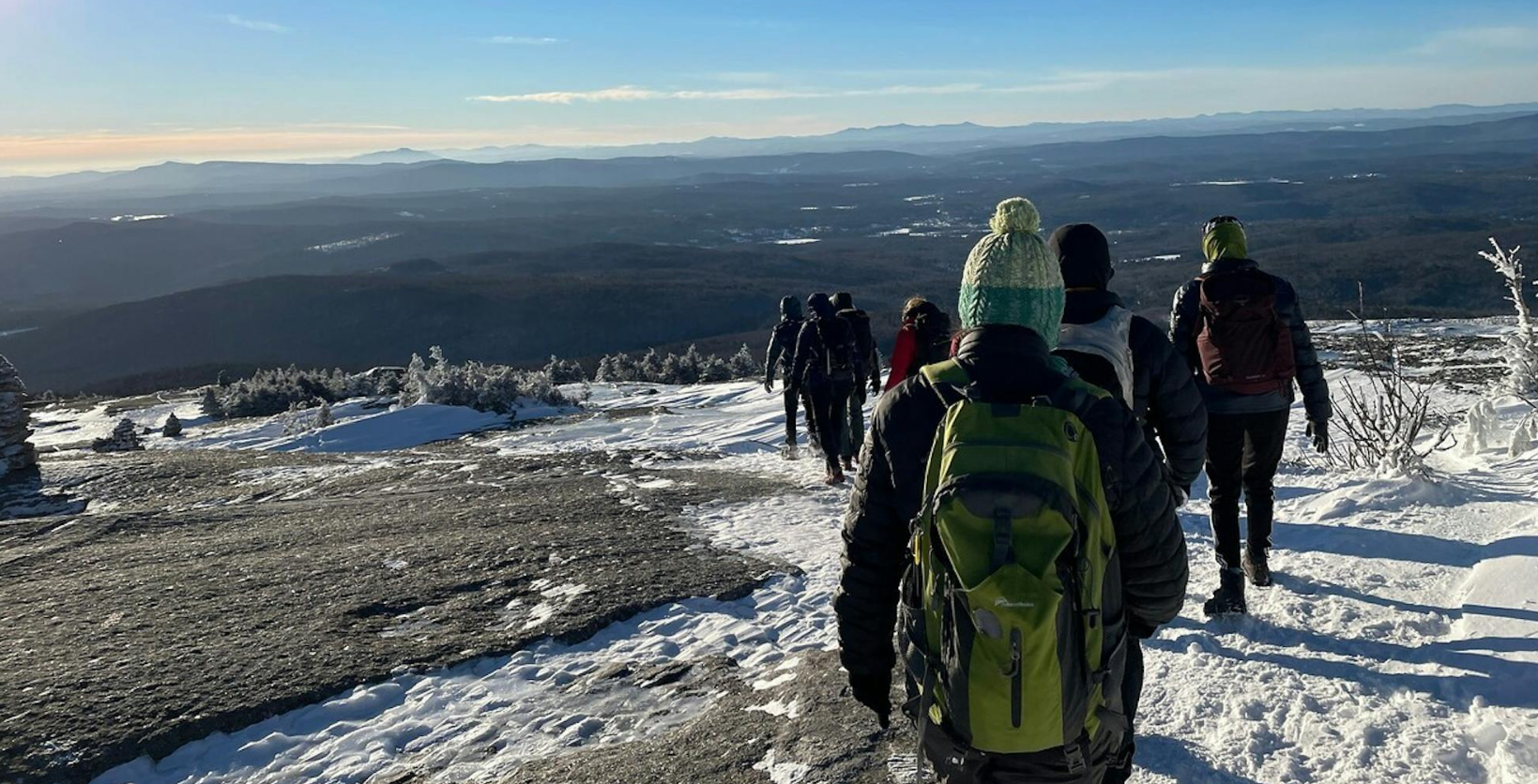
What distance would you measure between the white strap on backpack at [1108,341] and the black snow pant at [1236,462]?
1.30m

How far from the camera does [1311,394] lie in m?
4.54

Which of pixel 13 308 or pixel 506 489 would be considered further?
pixel 13 308

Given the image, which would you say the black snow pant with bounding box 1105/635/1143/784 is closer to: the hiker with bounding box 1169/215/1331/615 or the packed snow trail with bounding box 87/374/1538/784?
the packed snow trail with bounding box 87/374/1538/784

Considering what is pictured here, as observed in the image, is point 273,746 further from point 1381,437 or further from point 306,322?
point 306,322

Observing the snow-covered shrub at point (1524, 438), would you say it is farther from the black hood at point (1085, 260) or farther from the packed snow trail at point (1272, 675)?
Result: the black hood at point (1085, 260)

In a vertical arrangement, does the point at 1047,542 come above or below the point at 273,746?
above

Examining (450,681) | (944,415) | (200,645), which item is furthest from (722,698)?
(200,645)

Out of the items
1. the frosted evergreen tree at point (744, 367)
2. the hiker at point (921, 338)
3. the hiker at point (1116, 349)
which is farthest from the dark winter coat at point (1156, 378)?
the frosted evergreen tree at point (744, 367)

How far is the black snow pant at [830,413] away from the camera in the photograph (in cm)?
861

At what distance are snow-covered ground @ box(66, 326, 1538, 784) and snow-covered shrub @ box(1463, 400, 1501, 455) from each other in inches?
11.1

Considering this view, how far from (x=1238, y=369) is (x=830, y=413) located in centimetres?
474

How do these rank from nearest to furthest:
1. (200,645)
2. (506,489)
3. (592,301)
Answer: (200,645) → (506,489) → (592,301)

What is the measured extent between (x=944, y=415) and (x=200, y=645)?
5030 mm

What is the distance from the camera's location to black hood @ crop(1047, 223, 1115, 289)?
335 cm
